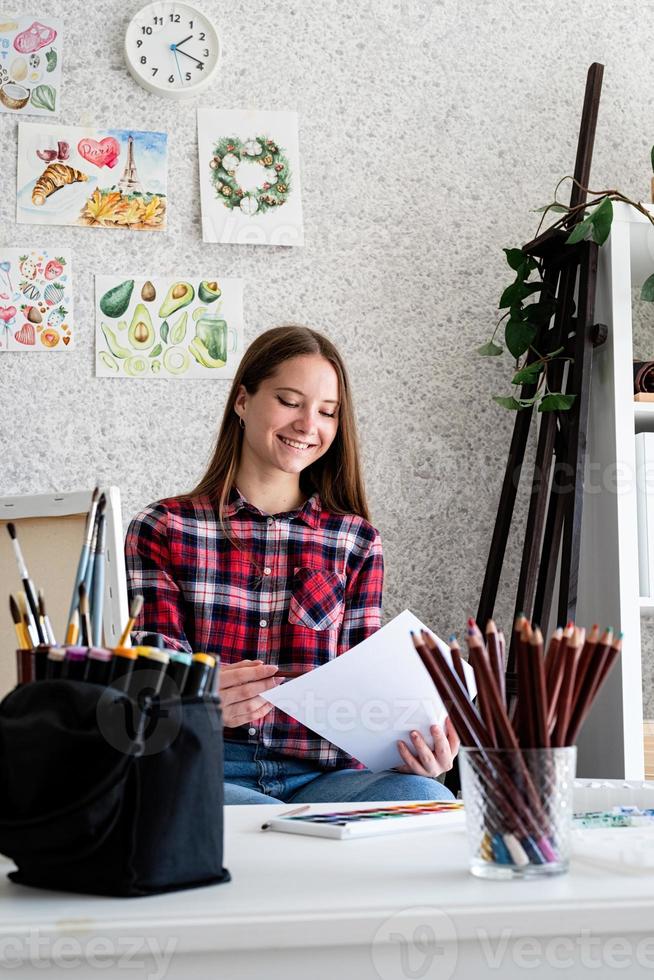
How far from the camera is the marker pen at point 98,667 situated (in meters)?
0.55

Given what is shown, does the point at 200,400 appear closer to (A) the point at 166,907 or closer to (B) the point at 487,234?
(B) the point at 487,234

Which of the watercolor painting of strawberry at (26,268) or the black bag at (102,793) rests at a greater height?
the watercolor painting of strawberry at (26,268)

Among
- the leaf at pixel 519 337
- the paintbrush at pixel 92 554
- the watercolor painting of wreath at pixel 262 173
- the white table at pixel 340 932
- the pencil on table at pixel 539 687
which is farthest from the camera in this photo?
the watercolor painting of wreath at pixel 262 173

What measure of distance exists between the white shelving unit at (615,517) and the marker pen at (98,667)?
143 cm

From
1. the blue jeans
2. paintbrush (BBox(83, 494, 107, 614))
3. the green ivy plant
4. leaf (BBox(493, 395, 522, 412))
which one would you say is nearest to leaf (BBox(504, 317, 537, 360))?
the green ivy plant

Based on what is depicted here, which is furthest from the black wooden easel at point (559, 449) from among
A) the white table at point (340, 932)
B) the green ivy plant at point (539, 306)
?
the white table at point (340, 932)

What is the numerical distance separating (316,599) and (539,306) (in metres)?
0.79

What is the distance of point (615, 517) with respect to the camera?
1891 millimetres

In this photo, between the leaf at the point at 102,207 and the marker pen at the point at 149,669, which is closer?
the marker pen at the point at 149,669

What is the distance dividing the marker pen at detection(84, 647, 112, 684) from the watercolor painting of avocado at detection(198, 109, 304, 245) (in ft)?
5.27

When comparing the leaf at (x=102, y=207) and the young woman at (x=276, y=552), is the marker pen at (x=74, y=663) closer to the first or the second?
the young woman at (x=276, y=552)

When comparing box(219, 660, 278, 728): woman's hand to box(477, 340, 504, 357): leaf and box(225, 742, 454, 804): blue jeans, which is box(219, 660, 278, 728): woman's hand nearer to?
box(225, 742, 454, 804): blue jeans

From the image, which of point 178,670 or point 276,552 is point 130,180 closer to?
point 276,552

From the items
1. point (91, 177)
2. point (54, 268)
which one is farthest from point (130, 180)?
point (54, 268)
